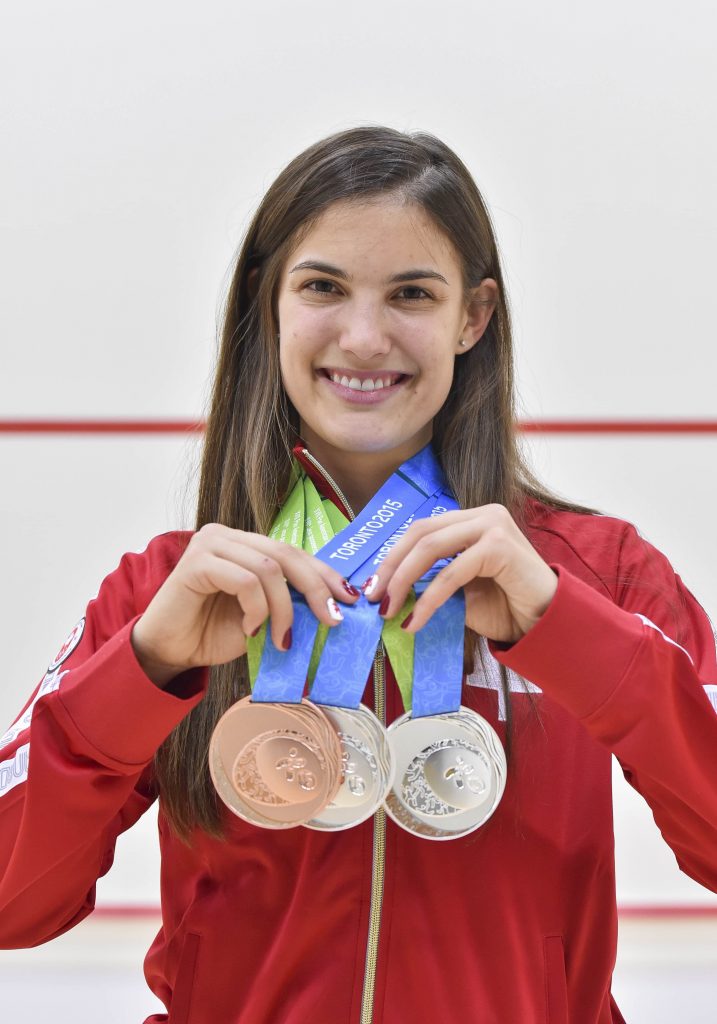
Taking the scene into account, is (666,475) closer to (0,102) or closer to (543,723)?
(543,723)

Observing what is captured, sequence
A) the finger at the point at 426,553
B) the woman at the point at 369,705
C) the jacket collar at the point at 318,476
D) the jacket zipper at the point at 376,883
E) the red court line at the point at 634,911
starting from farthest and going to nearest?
1. the red court line at the point at 634,911
2. the jacket collar at the point at 318,476
3. the jacket zipper at the point at 376,883
4. the woman at the point at 369,705
5. the finger at the point at 426,553

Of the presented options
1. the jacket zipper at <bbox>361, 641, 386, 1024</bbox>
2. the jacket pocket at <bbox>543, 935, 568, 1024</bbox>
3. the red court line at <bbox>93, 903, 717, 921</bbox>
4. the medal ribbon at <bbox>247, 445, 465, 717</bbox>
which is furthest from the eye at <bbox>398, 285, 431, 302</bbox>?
the red court line at <bbox>93, 903, 717, 921</bbox>

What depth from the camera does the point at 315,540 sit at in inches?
43.6

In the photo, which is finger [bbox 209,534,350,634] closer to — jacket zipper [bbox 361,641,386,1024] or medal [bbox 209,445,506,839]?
medal [bbox 209,445,506,839]

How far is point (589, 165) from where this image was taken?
1767mm

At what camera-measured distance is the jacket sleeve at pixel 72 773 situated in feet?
3.08

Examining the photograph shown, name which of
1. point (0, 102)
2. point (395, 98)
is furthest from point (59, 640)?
point (395, 98)

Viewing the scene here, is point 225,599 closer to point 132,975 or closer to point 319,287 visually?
point 319,287

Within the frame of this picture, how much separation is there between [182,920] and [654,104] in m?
1.27

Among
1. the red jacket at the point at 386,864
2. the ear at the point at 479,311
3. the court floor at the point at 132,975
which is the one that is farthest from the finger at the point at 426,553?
the court floor at the point at 132,975

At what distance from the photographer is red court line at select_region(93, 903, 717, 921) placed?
69.7 inches

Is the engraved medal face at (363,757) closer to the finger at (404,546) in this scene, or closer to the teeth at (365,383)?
the finger at (404,546)

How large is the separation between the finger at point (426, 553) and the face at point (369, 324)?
0.27m

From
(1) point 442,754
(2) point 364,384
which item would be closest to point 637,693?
(1) point 442,754
